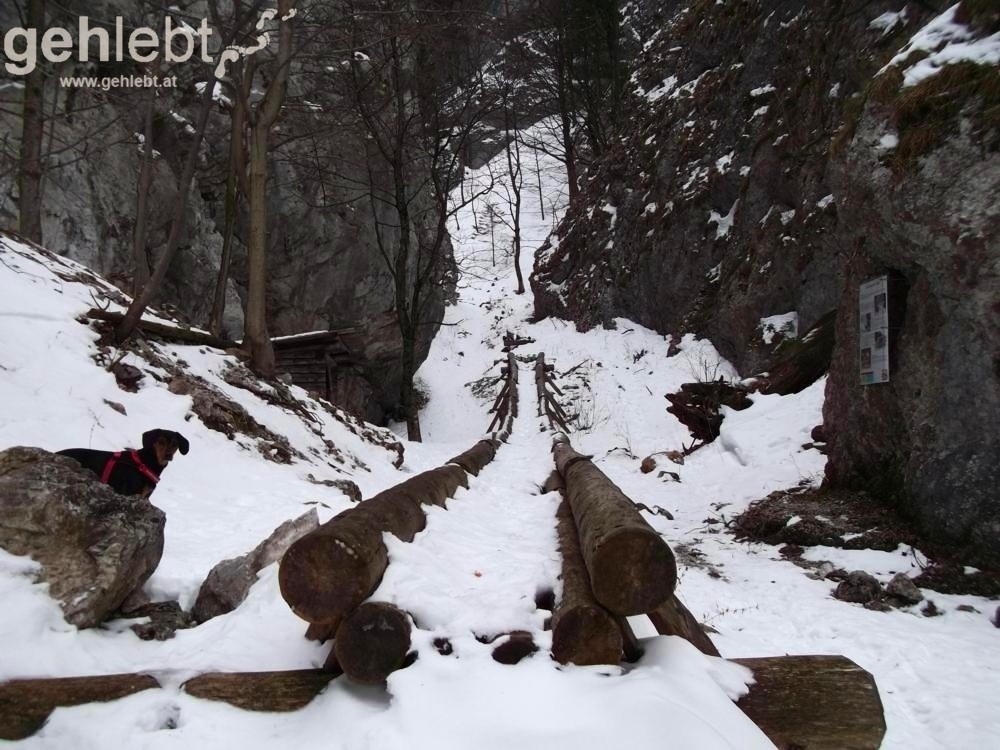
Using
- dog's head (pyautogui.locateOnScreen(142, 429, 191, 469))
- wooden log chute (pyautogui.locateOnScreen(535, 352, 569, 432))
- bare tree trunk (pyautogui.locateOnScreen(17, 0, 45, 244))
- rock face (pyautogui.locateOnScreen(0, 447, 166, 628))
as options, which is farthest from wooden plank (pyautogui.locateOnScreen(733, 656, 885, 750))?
bare tree trunk (pyautogui.locateOnScreen(17, 0, 45, 244))

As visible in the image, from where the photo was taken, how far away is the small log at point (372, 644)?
6.92ft

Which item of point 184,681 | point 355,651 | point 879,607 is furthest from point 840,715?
point 879,607

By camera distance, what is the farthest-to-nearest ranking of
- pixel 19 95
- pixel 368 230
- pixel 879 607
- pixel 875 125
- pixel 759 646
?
pixel 368 230 → pixel 19 95 → pixel 875 125 → pixel 879 607 → pixel 759 646

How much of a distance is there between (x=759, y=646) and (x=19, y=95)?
17334 mm

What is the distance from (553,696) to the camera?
6.43 ft

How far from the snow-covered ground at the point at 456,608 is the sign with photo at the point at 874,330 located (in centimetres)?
175

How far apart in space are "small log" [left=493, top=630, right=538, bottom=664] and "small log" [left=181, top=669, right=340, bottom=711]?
0.68 m

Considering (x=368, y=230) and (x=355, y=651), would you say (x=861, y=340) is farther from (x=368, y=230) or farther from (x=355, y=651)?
(x=368, y=230)

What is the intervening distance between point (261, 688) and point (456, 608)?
839 millimetres

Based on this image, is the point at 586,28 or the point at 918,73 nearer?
the point at 918,73

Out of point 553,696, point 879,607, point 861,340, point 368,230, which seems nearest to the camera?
point 553,696

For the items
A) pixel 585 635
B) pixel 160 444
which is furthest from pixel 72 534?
pixel 585 635

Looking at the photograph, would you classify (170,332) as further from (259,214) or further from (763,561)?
(763,561)

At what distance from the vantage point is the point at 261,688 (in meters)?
2.14
